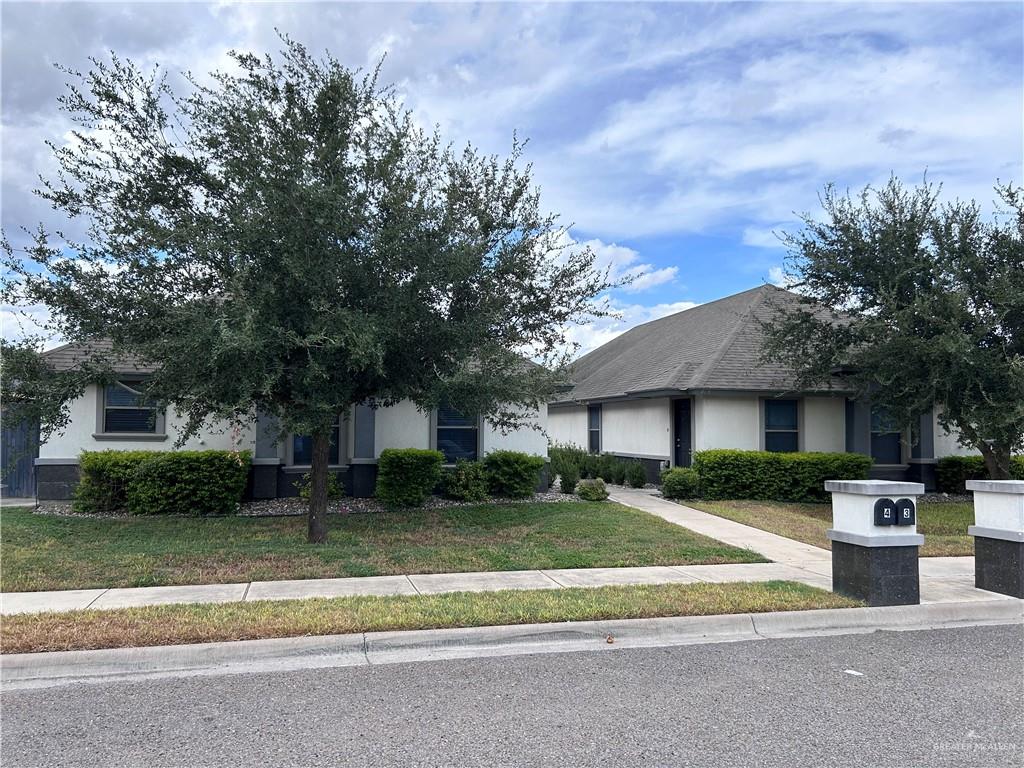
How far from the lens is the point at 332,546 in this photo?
33.9 feet

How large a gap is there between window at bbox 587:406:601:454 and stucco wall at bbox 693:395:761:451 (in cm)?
638

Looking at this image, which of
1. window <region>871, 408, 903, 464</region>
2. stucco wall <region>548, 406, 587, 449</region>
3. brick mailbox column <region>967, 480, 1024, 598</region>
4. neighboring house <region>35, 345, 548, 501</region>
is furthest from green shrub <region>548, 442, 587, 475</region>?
brick mailbox column <region>967, 480, 1024, 598</region>

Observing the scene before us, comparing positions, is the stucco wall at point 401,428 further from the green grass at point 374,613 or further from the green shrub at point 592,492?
the green grass at point 374,613

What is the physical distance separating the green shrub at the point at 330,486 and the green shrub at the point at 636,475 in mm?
7442

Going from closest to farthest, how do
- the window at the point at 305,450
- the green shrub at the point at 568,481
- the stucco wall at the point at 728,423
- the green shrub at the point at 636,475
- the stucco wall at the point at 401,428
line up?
the window at the point at 305,450
the stucco wall at the point at 401,428
the green shrub at the point at 568,481
the stucco wall at the point at 728,423
the green shrub at the point at 636,475

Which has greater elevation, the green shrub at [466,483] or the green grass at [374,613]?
the green shrub at [466,483]

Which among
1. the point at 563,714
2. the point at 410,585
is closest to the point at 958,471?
the point at 410,585

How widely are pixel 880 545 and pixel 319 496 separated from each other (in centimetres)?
721

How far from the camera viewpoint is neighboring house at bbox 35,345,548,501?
14570mm

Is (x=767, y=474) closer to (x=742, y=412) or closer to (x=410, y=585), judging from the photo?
(x=742, y=412)

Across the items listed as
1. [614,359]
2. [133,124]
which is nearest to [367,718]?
[133,124]

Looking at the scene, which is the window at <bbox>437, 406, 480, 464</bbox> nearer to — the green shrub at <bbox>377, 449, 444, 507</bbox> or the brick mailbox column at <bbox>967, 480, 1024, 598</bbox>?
the green shrub at <bbox>377, 449, 444, 507</bbox>

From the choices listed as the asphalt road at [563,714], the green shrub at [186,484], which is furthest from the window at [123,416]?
the asphalt road at [563,714]

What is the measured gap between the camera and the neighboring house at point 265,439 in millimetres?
14570
